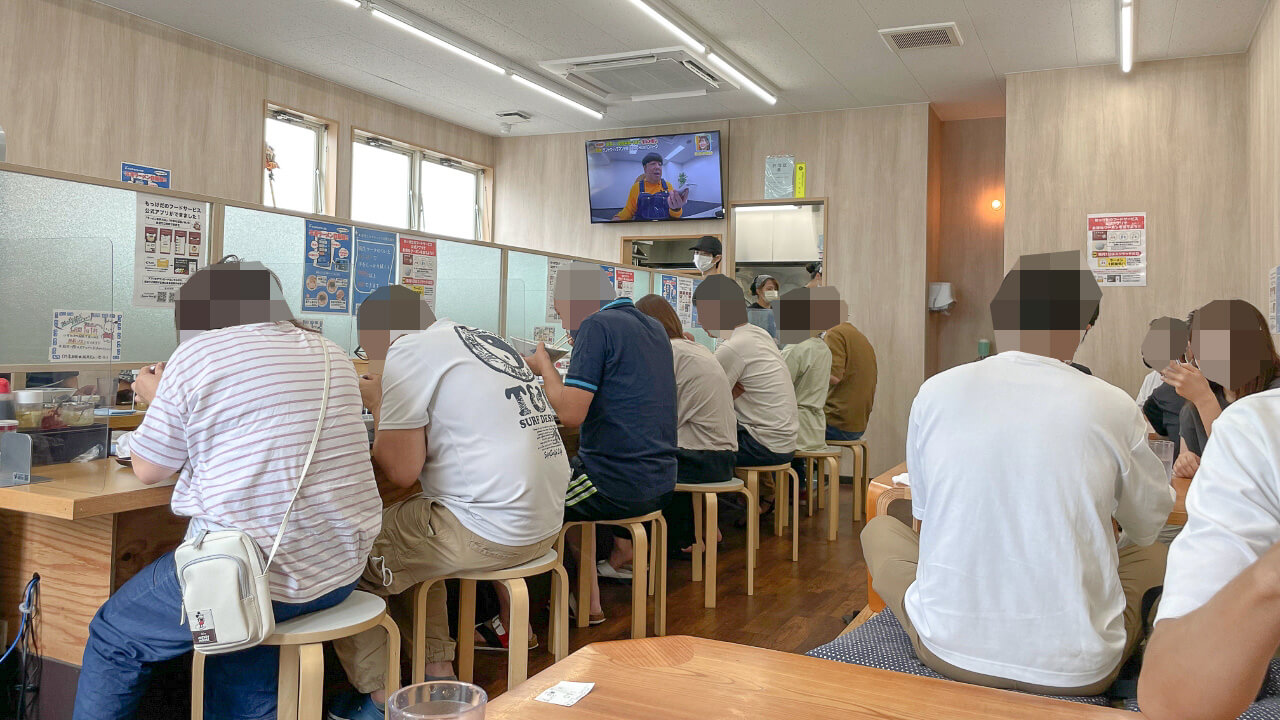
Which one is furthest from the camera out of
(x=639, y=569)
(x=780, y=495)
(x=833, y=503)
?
(x=833, y=503)

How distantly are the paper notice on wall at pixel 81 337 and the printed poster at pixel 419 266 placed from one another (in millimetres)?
1163

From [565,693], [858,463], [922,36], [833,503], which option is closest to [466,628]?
[565,693]

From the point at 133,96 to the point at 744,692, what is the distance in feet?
18.3

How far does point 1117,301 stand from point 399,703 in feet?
20.1

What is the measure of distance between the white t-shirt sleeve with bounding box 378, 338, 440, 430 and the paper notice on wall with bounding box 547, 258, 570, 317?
6.69 ft

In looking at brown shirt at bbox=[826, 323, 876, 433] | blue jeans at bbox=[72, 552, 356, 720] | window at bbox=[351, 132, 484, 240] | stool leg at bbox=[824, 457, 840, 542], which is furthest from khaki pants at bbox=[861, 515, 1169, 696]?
window at bbox=[351, 132, 484, 240]

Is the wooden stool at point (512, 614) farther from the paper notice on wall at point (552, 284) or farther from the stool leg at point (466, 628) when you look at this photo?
the paper notice on wall at point (552, 284)

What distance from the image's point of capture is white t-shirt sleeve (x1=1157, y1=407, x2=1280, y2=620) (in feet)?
2.70

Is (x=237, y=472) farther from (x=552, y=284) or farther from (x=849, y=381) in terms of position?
(x=849, y=381)

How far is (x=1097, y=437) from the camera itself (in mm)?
1506

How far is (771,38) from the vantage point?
5426mm

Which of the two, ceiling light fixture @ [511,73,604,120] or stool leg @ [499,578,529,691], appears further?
ceiling light fixture @ [511,73,604,120]

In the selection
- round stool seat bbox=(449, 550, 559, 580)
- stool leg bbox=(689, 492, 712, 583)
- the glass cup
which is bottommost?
stool leg bbox=(689, 492, 712, 583)

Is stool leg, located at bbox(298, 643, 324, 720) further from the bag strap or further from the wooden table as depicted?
the wooden table
